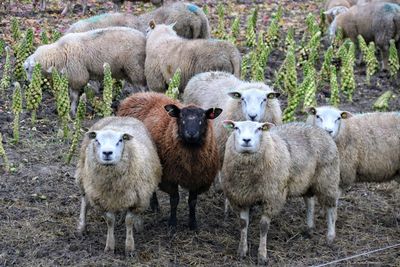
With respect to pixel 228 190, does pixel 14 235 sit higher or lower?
lower

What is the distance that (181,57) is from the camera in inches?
388

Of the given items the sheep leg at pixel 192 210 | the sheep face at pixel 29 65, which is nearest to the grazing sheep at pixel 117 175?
the sheep leg at pixel 192 210

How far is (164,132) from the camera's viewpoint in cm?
696

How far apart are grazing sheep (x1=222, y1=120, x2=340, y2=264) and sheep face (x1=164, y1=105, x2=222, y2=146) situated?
0.26 m

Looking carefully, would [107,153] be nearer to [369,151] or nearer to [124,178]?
[124,178]

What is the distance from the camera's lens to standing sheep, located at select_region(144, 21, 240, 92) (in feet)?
31.4

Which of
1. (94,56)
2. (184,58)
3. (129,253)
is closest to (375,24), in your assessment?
(184,58)

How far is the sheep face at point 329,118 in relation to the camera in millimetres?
7211

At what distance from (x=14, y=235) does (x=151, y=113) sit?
178cm

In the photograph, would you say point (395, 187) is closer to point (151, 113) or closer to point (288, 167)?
point (288, 167)

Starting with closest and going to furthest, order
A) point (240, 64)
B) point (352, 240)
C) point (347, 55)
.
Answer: point (352, 240) < point (240, 64) < point (347, 55)

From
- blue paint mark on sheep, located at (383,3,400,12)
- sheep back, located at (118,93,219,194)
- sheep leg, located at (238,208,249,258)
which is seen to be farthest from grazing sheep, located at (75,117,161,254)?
blue paint mark on sheep, located at (383,3,400,12)

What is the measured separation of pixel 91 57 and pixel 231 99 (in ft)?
10.2

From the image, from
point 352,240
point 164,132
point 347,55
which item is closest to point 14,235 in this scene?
point 164,132
